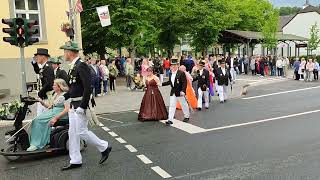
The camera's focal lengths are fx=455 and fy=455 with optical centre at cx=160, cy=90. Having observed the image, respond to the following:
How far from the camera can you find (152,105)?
497 inches

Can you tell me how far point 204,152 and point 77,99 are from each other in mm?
2550

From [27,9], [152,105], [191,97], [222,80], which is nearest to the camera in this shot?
[152,105]

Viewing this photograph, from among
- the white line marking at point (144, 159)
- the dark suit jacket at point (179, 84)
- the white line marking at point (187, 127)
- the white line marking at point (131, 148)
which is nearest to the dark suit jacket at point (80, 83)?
the white line marking at point (144, 159)

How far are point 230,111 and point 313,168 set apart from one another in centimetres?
755

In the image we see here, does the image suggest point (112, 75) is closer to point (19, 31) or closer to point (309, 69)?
point (19, 31)

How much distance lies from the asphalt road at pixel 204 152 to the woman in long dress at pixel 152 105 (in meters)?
0.39

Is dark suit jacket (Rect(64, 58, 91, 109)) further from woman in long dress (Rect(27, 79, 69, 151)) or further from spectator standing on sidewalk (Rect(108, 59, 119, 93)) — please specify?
spectator standing on sidewalk (Rect(108, 59, 119, 93))

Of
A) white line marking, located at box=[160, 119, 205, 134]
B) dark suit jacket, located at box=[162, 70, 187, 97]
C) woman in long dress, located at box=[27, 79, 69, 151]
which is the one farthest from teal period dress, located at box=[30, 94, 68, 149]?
dark suit jacket, located at box=[162, 70, 187, 97]

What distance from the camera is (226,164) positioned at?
729cm

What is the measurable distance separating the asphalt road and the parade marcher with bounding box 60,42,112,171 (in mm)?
362

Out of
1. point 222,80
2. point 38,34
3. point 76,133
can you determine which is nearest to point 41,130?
point 76,133

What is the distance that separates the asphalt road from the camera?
22.5ft

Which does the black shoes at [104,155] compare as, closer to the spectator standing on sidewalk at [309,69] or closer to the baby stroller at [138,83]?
the baby stroller at [138,83]

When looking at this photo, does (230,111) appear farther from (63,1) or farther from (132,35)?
(132,35)
